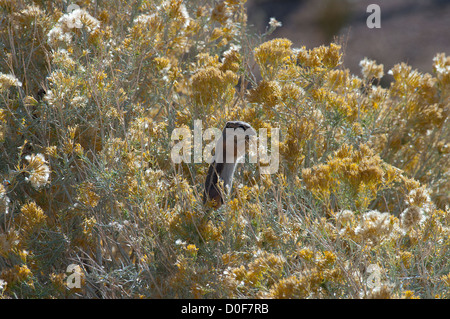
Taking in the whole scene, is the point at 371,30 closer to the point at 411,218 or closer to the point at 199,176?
the point at 199,176

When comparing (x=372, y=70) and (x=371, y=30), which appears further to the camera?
(x=371, y=30)

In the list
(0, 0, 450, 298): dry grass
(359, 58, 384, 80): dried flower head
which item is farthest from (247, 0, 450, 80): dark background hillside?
(0, 0, 450, 298): dry grass

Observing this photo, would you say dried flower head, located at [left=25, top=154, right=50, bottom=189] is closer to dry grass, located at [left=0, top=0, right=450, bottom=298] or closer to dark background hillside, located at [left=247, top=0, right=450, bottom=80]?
dry grass, located at [left=0, top=0, right=450, bottom=298]

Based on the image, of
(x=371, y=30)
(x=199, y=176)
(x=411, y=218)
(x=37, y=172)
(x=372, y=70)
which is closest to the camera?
(x=411, y=218)

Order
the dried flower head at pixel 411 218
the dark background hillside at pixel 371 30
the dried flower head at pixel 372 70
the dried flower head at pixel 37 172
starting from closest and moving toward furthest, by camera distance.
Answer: the dried flower head at pixel 411 218
the dried flower head at pixel 37 172
the dried flower head at pixel 372 70
the dark background hillside at pixel 371 30

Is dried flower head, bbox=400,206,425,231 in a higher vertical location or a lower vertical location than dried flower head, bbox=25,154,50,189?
lower

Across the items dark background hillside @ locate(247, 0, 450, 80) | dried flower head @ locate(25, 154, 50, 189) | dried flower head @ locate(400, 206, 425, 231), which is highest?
dark background hillside @ locate(247, 0, 450, 80)

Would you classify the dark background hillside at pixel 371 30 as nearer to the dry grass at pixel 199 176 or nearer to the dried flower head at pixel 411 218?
the dry grass at pixel 199 176

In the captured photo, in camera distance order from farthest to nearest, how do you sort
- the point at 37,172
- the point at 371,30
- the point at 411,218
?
the point at 371,30, the point at 37,172, the point at 411,218

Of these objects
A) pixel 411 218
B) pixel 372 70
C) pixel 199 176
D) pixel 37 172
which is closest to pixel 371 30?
pixel 372 70

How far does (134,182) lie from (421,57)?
8.96 m

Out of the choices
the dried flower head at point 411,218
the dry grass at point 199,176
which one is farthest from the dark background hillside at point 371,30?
the dried flower head at point 411,218

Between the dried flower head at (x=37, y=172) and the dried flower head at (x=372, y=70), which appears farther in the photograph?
the dried flower head at (x=372, y=70)
